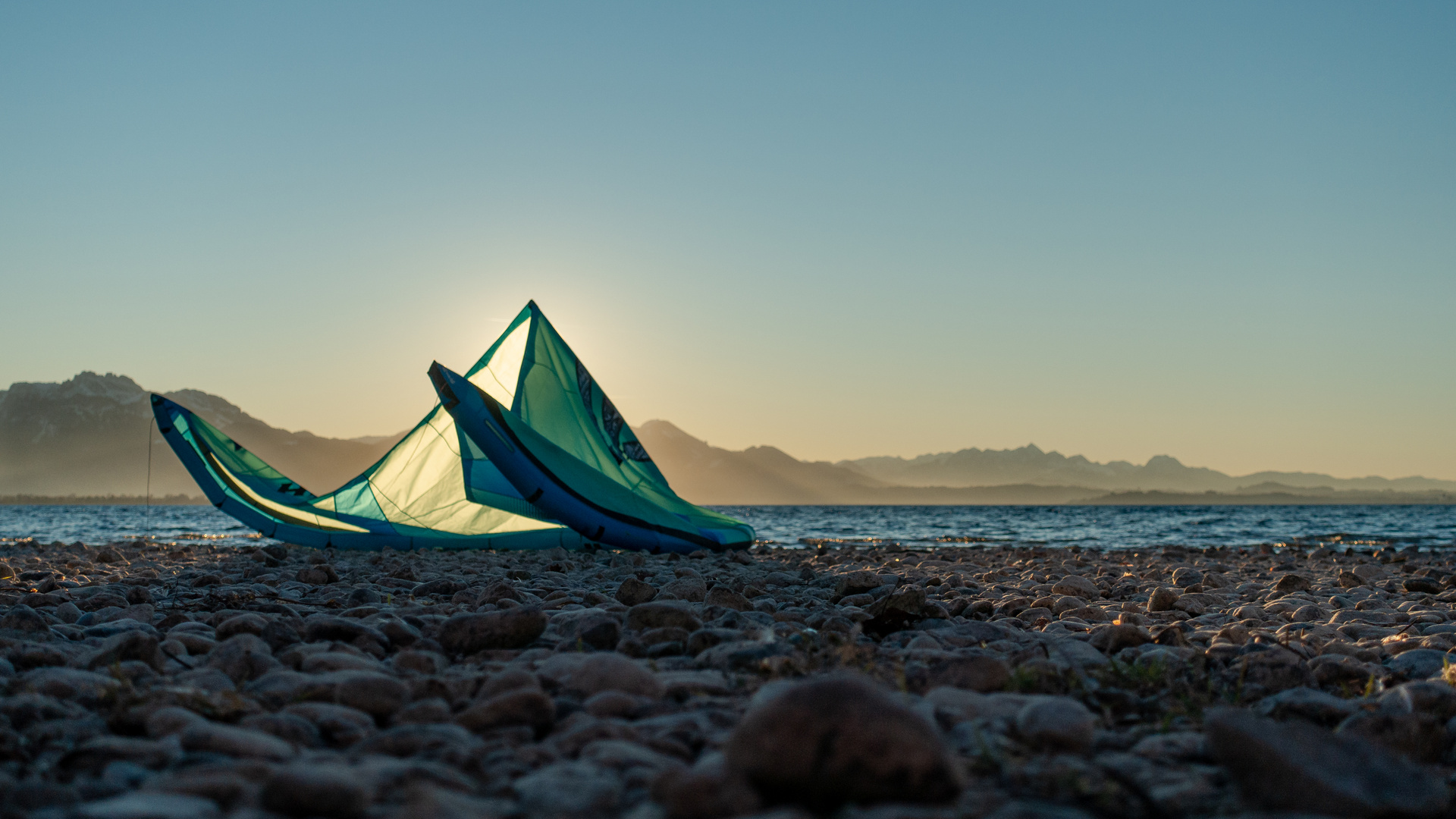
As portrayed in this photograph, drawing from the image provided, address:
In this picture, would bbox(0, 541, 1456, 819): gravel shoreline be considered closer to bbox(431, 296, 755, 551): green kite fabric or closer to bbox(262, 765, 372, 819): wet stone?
bbox(262, 765, 372, 819): wet stone

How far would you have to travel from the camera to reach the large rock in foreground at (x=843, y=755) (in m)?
1.62

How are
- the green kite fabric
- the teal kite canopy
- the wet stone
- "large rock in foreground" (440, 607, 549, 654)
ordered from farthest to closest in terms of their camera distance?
the teal kite canopy, the green kite fabric, "large rock in foreground" (440, 607, 549, 654), the wet stone

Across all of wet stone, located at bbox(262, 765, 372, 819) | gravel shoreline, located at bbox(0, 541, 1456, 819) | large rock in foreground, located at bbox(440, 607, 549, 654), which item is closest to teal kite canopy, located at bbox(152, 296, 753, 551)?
gravel shoreline, located at bbox(0, 541, 1456, 819)

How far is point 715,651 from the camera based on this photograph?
3.10 m

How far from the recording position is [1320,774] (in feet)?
5.57

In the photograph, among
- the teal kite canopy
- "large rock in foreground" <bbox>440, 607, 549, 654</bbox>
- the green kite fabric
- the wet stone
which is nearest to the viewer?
the wet stone

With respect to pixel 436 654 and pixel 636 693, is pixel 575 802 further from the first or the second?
pixel 436 654

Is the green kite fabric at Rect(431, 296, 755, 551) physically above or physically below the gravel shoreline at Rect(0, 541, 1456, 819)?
above

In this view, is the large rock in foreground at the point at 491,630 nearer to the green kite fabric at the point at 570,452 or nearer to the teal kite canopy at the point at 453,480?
the green kite fabric at the point at 570,452

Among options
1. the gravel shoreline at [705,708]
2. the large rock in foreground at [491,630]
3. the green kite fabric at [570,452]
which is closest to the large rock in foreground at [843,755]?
the gravel shoreline at [705,708]

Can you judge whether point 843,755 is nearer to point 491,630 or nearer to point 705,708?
point 705,708

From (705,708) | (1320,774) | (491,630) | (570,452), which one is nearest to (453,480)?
(570,452)

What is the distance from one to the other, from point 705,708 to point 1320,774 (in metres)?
1.45

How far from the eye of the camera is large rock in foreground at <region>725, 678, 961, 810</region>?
1.62 m
